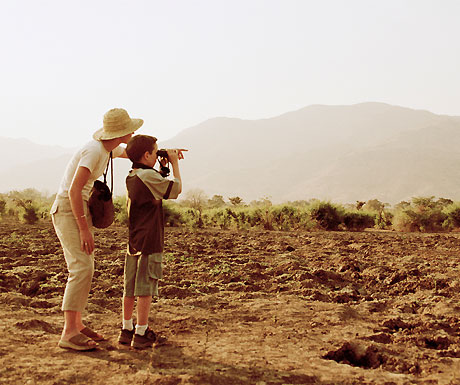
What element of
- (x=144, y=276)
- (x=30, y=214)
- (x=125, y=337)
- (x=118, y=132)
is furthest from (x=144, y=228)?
(x=30, y=214)

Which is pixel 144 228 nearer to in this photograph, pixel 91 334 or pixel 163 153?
pixel 163 153

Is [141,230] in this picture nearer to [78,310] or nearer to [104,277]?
[78,310]

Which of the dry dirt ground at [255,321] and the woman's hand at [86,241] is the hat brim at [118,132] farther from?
the dry dirt ground at [255,321]

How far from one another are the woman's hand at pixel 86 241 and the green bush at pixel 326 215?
1275cm

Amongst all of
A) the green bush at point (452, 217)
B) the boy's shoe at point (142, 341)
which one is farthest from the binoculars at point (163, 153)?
the green bush at point (452, 217)

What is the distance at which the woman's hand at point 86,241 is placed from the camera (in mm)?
3457

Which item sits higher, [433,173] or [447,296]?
[433,173]

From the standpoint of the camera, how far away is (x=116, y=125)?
3.63 m

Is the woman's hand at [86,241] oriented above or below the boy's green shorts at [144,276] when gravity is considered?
above

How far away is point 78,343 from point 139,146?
1.46 meters

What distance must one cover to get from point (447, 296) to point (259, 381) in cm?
328

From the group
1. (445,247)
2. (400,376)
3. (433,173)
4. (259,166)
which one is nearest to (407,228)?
(445,247)

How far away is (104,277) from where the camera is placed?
249 inches

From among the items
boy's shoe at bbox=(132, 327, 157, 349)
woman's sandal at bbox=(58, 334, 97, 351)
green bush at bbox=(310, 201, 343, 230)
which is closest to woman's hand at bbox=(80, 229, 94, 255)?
woman's sandal at bbox=(58, 334, 97, 351)
